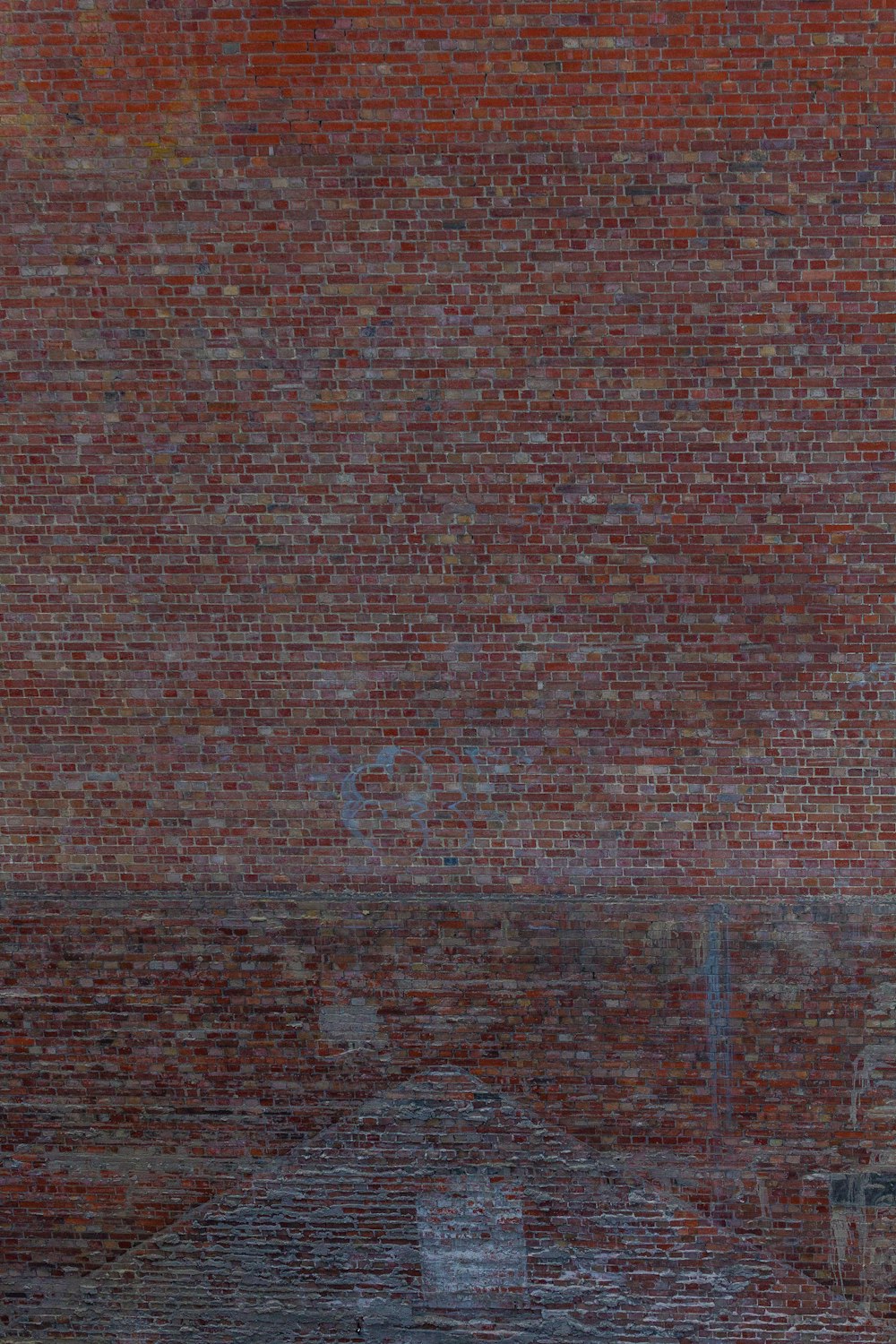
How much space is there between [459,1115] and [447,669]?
2457 millimetres

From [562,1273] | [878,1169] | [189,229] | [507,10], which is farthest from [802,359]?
[562,1273]

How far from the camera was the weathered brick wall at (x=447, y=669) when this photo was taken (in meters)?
4.43

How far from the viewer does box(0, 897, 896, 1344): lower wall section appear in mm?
4871

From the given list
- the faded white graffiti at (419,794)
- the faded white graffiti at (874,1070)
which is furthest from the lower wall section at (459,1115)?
the faded white graffiti at (419,794)

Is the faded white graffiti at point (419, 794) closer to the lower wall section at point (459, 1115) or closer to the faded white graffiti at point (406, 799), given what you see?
the faded white graffiti at point (406, 799)

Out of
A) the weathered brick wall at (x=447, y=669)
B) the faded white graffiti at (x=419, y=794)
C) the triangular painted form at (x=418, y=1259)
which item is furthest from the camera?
the triangular painted form at (x=418, y=1259)

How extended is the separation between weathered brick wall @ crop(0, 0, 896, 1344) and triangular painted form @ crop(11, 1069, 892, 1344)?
3cm

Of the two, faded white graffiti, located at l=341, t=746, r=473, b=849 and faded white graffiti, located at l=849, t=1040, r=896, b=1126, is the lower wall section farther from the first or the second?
faded white graffiti, located at l=341, t=746, r=473, b=849

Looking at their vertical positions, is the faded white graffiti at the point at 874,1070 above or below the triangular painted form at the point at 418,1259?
above

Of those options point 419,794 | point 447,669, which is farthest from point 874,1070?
point 447,669

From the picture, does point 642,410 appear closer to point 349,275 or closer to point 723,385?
point 723,385

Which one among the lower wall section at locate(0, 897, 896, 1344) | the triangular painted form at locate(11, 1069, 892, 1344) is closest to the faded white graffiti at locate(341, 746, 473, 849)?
the lower wall section at locate(0, 897, 896, 1344)

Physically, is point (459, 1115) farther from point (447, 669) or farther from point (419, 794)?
point (447, 669)

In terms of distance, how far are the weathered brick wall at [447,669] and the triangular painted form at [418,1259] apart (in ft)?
0.09
